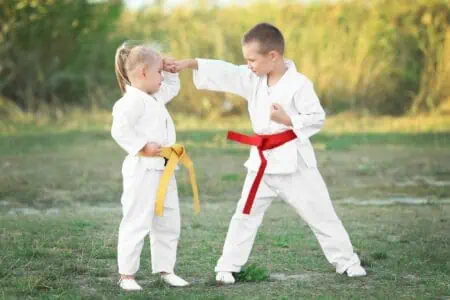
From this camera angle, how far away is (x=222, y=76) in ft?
17.8

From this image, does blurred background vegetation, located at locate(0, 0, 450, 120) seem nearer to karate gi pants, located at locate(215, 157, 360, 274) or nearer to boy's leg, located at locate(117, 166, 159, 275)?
karate gi pants, located at locate(215, 157, 360, 274)

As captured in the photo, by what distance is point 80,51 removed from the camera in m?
16.3

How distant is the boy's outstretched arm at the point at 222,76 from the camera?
541 centimetres

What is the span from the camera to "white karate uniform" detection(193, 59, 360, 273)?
5.25m

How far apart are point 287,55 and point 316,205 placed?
1063 cm

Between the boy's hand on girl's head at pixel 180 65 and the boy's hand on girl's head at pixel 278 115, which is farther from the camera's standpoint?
the boy's hand on girl's head at pixel 180 65

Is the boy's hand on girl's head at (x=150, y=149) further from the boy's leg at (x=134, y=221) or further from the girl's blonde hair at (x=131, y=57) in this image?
the girl's blonde hair at (x=131, y=57)

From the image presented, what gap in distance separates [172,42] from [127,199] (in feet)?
38.1

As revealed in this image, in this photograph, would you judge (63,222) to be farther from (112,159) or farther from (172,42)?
(172,42)

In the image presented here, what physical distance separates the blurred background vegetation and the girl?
33.9ft

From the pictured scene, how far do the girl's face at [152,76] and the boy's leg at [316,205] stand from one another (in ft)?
2.73

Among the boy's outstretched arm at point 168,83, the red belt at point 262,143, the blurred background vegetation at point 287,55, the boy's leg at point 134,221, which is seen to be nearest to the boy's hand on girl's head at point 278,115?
the red belt at point 262,143

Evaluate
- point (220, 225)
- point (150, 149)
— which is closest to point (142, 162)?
point (150, 149)

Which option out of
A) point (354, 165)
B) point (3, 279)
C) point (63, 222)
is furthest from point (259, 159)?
point (354, 165)
